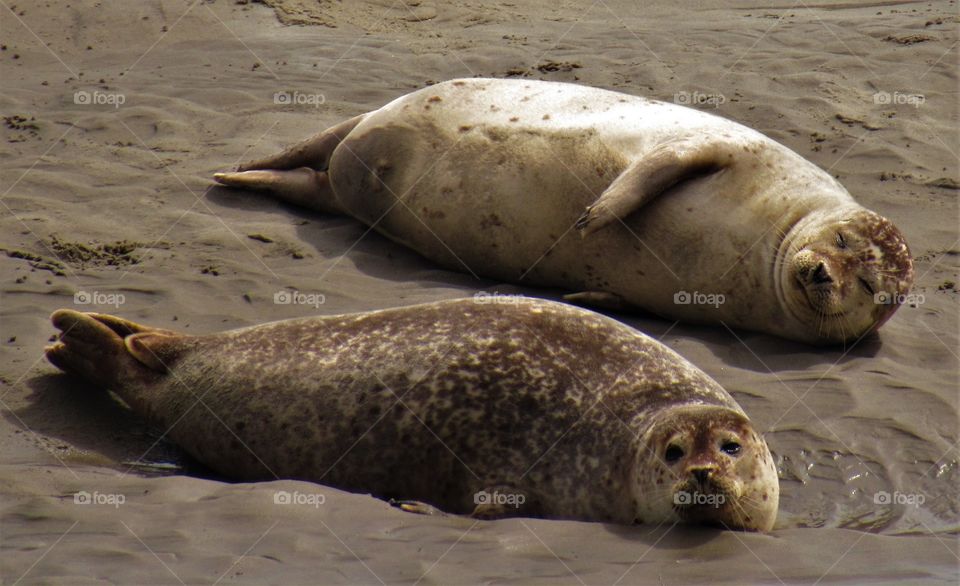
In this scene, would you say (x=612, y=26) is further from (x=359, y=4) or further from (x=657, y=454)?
(x=657, y=454)

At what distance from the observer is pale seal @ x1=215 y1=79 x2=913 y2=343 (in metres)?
6.65

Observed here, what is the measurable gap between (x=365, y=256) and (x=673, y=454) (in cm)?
317

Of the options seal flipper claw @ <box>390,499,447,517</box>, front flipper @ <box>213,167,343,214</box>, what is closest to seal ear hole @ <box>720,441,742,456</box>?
seal flipper claw @ <box>390,499,447,517</box>

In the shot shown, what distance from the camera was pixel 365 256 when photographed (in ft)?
24.1

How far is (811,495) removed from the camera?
5.12m

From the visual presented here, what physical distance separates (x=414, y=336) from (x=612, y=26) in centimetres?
732

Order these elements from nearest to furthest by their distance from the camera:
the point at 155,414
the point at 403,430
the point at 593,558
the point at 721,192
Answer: the point at 593,558, the point at 403,430, the point at 155,414, the point at 721,192

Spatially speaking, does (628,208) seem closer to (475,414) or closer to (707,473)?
(475,414)

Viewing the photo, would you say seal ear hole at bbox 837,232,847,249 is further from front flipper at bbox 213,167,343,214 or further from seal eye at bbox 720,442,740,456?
front flipper at bbox 213,167,343,214

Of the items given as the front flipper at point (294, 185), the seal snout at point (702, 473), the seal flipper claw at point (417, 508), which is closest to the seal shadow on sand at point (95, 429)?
the seal flipper claw at point (417, 508)

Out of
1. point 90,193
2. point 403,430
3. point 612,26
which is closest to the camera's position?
point 403,430

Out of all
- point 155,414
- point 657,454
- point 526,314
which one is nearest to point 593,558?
point 657,454

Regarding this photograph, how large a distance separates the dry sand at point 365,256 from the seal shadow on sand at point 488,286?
0.02 meters

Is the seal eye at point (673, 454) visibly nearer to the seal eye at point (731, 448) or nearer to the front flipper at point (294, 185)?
the seal eye at point (731, 448)
